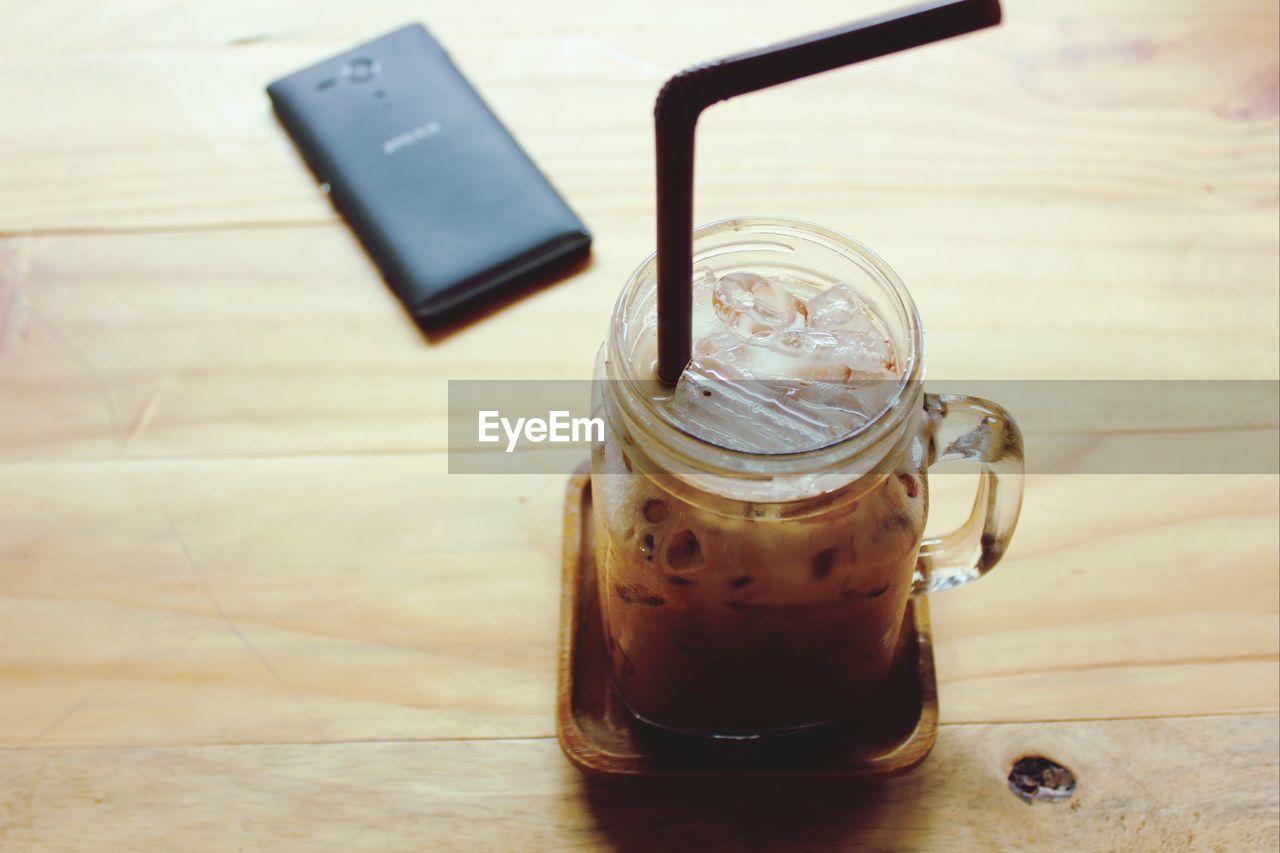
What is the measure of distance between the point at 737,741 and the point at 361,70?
589 mm

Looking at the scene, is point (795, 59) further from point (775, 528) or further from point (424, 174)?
point (424, 174)

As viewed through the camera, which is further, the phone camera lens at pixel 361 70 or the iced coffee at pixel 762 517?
the phone camera lens at pixel 361 70

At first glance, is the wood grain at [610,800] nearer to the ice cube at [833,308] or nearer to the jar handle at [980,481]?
the jar handle at [980,481]

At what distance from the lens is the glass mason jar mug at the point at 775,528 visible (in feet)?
1.59

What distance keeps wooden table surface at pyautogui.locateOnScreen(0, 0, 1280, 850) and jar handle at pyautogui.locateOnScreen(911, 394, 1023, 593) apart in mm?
73

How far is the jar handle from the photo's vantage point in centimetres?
53

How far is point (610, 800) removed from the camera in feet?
1.97

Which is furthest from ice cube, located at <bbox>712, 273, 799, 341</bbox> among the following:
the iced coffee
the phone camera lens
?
the phone camera lens

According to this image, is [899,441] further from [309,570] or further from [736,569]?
[309,570]

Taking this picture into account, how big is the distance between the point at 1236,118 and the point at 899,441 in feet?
1.86

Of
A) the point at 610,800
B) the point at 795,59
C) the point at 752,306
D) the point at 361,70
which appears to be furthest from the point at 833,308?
the point at 361,70

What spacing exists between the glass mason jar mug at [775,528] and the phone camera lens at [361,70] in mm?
418

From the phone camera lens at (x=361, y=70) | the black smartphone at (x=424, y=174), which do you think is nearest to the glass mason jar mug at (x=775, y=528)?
the black smartphone at (x=424, y=174)

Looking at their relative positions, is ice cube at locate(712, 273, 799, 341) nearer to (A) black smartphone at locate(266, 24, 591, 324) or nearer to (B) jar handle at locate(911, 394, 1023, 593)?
(B) jar handle at locate(911, 394, 1023, 593)
